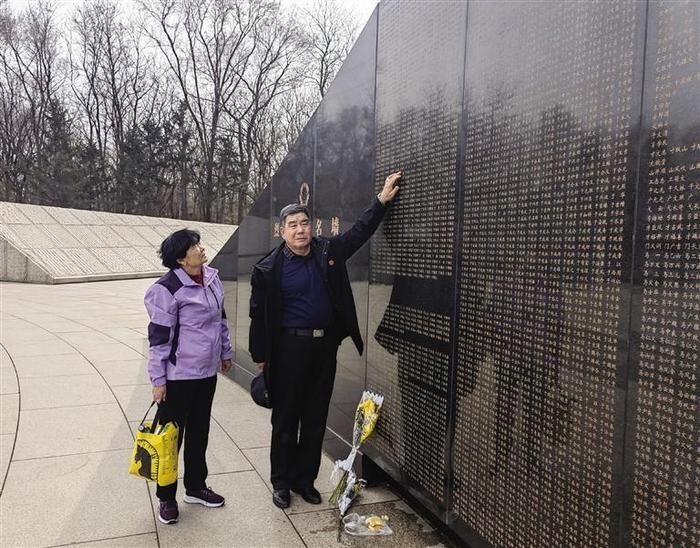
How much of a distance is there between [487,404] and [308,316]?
111 cm

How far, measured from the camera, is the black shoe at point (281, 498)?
10.9ft

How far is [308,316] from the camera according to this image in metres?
3.25

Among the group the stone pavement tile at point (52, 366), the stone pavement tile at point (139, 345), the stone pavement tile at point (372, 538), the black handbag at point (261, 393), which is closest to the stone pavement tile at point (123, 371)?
the stone pavement tile at point (52, 366)

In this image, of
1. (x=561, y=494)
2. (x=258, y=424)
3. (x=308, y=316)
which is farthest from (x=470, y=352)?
(x=258, y=424)

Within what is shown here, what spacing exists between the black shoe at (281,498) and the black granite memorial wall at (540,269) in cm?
61

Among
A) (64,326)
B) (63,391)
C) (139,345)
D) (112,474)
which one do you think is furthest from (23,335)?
(112,474)

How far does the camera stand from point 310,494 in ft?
11.2

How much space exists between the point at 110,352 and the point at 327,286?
16.8ft

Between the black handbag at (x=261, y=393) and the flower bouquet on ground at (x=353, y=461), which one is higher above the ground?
the black handbag at (x=261, y=393)

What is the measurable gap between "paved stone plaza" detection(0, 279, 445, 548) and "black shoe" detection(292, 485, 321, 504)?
0.05 metres

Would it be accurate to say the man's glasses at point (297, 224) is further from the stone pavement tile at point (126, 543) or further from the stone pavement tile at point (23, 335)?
the stone pavement tile at point (23, 335)

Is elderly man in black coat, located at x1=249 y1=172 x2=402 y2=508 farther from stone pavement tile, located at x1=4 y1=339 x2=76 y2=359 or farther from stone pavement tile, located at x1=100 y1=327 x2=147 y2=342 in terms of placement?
stone pavement tile, located at x1=100 y1=327 x2=147 y2=342

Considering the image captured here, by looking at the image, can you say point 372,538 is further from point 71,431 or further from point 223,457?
point 71,431

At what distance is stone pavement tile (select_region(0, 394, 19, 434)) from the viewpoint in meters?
4.46
